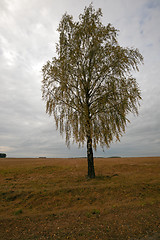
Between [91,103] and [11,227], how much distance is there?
8.95 meters

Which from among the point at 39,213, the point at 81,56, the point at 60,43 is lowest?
the point at 39,213

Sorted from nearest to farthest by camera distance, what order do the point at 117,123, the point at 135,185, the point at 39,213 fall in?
the point at 39,213, the point at 135,185, the point at 117,123

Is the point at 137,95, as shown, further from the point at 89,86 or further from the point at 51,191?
the point at 51,191

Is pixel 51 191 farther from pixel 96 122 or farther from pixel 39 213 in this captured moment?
pixel 96 122

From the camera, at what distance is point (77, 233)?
4438mm

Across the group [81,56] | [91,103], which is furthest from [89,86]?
[81,56]

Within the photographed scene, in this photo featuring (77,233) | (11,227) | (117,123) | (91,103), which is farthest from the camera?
(91,103)

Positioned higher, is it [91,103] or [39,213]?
[91,103]

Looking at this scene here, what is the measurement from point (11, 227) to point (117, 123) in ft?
27.7

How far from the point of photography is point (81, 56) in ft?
37.8

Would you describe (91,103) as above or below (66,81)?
below

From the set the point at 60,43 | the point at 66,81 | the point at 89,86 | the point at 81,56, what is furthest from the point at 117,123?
the point at 60,43

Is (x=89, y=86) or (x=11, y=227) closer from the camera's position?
(x=11, y=227)

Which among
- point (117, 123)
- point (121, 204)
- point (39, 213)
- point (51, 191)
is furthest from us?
point (117, 123)
